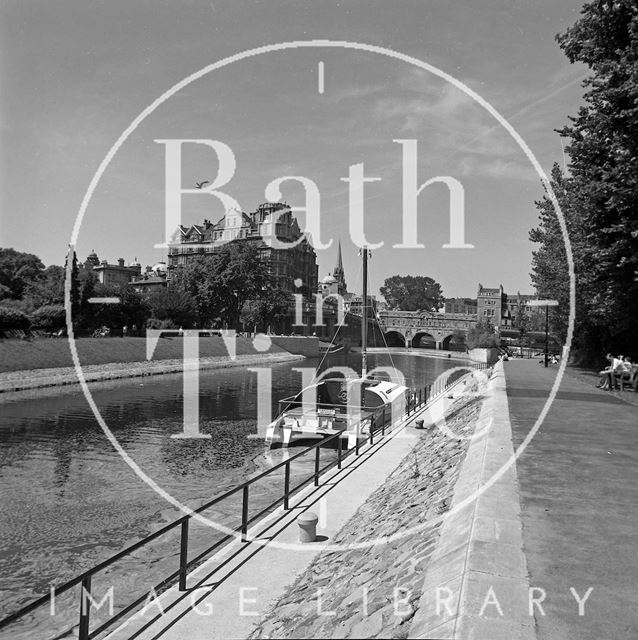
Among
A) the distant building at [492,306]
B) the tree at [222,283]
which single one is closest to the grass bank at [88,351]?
the tree at [222,283]

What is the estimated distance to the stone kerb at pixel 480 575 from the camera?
4.50m

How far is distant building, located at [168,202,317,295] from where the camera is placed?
13250cm

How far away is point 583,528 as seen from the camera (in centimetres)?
689

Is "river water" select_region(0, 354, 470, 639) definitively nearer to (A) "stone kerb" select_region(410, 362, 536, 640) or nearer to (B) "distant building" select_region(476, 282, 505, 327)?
(A) "stone kerb" select_region(410, 362, 536, 640)

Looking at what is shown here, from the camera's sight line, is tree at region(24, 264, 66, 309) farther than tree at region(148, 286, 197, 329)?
No

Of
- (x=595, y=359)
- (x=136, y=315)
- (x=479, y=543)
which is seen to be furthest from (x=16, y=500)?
(x=136, y=315)

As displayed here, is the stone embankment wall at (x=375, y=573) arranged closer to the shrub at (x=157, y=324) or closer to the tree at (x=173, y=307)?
the shrub at (x=157, y=324)

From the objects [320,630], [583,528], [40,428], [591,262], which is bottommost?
[40,428]

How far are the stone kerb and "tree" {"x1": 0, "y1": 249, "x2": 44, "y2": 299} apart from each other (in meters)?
93.7

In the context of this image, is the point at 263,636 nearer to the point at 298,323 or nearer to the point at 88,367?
the point at 88,367

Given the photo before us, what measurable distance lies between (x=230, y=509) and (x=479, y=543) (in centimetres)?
958

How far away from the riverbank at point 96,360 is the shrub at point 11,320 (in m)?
1.90

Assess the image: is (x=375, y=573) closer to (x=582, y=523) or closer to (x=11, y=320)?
(x=582, y=523)

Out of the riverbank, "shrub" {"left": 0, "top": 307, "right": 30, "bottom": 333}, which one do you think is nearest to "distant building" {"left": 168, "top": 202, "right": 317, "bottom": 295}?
the riverbank
